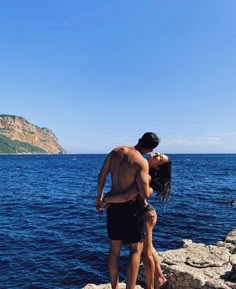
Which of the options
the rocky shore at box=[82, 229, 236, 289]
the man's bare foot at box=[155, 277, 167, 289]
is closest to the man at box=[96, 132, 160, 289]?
the man's bare foot at box=[155, 277, 167, 289]

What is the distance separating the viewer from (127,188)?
594 cm

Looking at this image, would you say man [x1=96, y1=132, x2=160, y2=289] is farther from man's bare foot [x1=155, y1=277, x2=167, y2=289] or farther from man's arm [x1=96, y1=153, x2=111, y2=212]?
man's bare foot [x1=155, y1=277, x2=167, y2=289]

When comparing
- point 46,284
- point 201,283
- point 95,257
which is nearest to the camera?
point 201,283

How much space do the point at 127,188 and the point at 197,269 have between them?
161 inches

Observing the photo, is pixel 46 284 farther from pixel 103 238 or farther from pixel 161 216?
pixel 161 216

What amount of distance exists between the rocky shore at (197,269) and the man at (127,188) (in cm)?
220

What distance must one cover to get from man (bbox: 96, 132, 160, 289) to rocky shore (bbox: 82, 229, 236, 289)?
220 cm

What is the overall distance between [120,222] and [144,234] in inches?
23.1

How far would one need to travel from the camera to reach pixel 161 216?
2364 centimetres

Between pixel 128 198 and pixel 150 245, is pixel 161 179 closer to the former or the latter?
pixel 128 198

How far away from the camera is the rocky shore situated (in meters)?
7.55

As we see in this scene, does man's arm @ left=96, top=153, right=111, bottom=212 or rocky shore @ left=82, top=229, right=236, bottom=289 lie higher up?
man's arm @ left=96, top=153, right=111, bottom=212

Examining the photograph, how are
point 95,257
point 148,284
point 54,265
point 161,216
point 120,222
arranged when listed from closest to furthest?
point 120,222
point 148,284
point 54,265
point 95,257
point 161,216

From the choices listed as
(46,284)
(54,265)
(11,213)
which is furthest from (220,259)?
(11,213)
